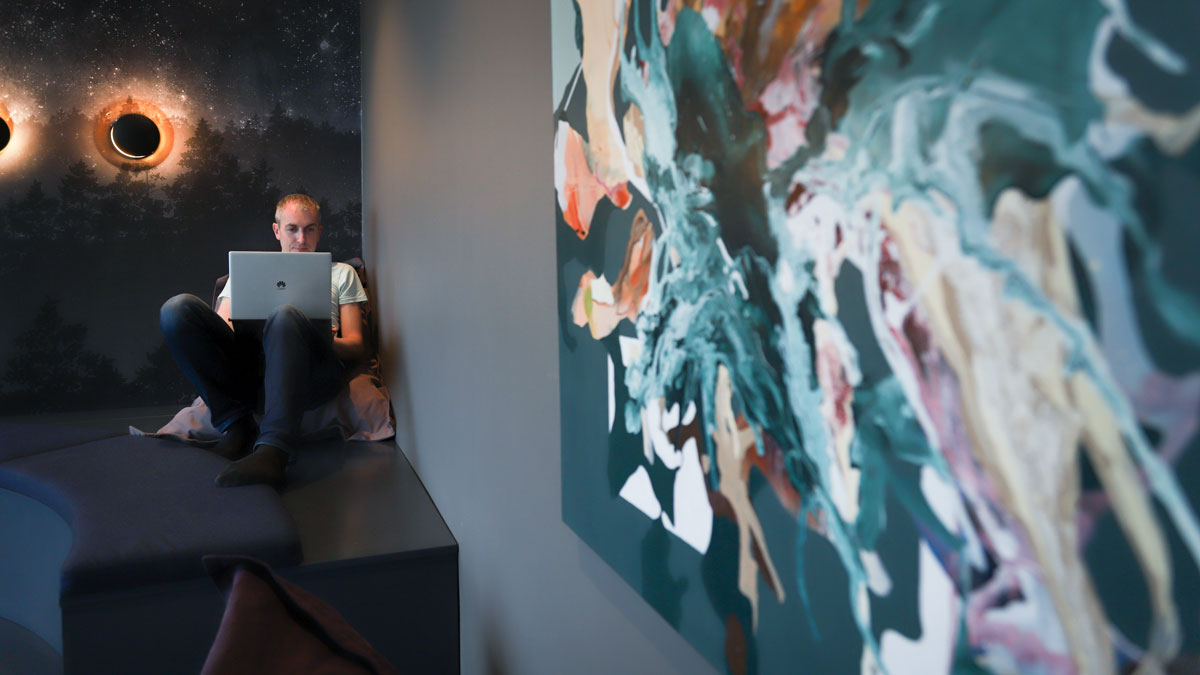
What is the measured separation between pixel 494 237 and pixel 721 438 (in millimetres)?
875

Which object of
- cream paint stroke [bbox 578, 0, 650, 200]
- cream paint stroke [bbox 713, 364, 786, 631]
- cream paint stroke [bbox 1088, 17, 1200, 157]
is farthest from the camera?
cream paint stroke [bbox 578, 0, 650, 200]

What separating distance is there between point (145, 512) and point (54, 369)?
2596mm

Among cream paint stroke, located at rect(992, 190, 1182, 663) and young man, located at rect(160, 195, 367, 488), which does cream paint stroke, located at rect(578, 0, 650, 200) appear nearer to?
cream paint stroke, located at rect(992, 190, 1182, 663)

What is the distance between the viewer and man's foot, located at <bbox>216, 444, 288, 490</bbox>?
203 centimetres

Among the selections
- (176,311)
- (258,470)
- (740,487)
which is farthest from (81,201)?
(740,487)

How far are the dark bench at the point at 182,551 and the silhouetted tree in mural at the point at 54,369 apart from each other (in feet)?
4.78

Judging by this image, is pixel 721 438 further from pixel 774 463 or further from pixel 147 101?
pixel 147 101

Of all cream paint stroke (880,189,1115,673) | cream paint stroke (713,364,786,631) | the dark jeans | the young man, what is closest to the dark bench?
the young man

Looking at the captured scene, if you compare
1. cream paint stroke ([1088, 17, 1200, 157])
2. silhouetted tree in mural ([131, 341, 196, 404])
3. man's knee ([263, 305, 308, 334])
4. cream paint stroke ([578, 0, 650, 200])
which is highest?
cream paint stroke ([578, 0, 650, 200])

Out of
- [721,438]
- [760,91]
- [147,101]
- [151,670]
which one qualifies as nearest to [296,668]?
[721,438]

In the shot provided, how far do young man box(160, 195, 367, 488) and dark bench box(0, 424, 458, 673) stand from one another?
0.44 feet

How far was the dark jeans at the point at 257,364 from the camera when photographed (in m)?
2.38

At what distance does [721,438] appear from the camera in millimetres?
542

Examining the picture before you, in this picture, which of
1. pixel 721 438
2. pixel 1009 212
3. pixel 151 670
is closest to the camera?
pixel 1009 212
